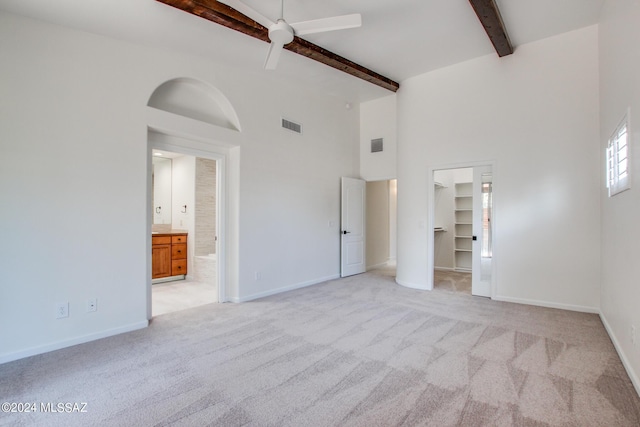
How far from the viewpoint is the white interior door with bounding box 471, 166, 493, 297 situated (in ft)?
15.3

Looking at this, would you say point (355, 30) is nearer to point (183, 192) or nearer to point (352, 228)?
point (352, 228)

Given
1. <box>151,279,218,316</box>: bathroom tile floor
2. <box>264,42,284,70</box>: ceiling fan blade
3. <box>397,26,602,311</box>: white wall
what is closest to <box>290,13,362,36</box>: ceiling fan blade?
<box>264,42,284,70</box>: ceiling fan blade

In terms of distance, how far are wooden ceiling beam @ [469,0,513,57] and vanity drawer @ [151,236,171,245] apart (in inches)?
232

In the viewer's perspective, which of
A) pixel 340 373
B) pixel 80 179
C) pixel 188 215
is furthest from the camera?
pixel 188 215

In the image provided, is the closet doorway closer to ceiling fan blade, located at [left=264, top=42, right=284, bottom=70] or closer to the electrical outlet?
ceiling fan blade, located at [left=264, top=42, right=284, bottom=70]

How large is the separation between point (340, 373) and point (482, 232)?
3465mm

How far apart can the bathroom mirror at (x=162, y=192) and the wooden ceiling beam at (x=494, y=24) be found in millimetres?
6222

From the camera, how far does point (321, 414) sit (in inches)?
75.2

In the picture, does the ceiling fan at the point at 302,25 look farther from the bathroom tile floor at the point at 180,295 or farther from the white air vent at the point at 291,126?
the bathroom tile floor at the point at 180,295

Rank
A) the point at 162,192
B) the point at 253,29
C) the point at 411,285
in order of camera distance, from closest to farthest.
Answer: the point at 253,29 < the point at 411,285 < the point at 162,192

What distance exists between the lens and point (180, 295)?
4.91m

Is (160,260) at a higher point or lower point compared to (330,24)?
lower

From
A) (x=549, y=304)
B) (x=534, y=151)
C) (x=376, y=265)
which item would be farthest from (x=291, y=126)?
(x=549, y=304)

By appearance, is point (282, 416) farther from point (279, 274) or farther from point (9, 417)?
point (279, 274)
